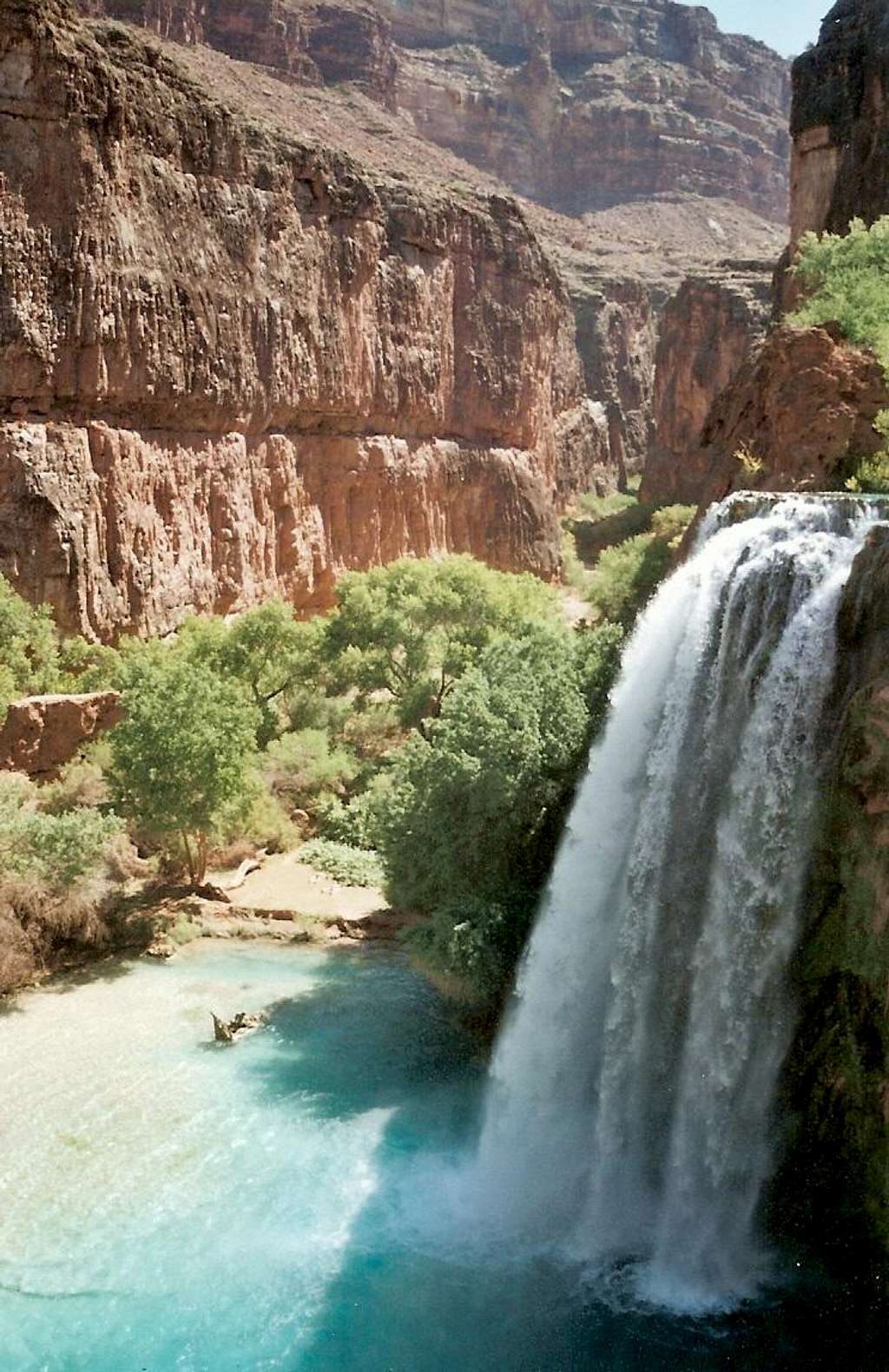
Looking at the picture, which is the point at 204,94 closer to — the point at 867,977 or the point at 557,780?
the point at 557,780

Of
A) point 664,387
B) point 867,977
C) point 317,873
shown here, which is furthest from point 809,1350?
point 664,387

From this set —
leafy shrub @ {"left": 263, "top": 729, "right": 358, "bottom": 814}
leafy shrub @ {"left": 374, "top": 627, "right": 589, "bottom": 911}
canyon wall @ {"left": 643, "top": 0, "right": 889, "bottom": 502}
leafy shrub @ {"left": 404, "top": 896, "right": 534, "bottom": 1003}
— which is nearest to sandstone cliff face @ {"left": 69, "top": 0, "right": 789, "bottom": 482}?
canyon wall @ {"left": 643, "top": 0, "right": 889, "bottom": 502}

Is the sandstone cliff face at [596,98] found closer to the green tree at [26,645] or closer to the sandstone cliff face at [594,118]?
the sandstone cliff face at [594,118]

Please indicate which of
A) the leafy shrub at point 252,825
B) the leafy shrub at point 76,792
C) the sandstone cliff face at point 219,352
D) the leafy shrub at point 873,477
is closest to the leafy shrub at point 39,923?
the leafy shrub at point 252,825

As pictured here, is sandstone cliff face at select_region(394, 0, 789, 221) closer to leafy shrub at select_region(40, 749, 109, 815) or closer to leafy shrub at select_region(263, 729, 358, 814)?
leafy shrub at select_region(263, 729, 358, 814)

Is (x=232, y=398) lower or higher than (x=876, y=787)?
higher

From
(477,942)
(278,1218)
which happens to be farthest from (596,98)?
(278,1218)
